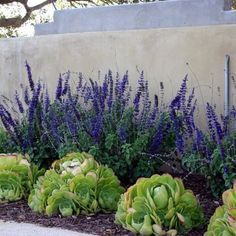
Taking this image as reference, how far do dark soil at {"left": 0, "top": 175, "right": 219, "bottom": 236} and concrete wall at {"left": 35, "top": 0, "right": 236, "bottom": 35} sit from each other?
6.09ft

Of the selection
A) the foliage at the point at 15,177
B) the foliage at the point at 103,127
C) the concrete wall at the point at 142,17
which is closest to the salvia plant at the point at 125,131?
the foliage at the point at 103,127

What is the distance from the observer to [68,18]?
692cm

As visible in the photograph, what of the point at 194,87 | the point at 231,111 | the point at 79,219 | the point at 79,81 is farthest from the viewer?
the point at 79,81

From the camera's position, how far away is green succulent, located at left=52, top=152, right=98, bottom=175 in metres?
4.77

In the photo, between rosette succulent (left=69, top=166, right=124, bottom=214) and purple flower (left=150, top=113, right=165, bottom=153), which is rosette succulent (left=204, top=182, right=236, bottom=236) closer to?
rosette succulent (left=69, top=166, right=124, bottom=214)

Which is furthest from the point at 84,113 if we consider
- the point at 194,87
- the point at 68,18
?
the point at 68,18

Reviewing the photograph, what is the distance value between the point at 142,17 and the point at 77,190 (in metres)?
2.53

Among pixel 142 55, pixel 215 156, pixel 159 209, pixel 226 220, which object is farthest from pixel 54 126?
pixel 226 220

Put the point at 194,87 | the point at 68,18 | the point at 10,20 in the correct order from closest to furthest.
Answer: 1. the point at 194,87
2. the point at 68,18
3. the point at 10,20

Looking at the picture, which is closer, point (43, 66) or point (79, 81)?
point (79, 81)

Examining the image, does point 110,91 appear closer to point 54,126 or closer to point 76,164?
point 54,126

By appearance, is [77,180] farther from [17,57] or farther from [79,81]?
[17,57]

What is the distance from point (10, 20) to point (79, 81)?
30.7ft

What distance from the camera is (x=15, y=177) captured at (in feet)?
16.9
